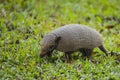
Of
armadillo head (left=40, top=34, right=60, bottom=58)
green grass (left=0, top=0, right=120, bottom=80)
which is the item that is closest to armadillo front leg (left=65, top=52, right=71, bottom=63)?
green grass (left=0, top=0, right=120, bottom=80)

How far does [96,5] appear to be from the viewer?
12.1m

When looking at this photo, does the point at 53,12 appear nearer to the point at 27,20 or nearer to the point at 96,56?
the point at 27,20

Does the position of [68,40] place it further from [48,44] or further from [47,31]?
[47,31]

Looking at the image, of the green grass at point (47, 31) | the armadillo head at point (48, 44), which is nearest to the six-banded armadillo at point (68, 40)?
the armadillo head at point (48, 44)

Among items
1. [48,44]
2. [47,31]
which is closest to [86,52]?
[48,44]

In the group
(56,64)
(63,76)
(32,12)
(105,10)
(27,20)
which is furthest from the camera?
(105,10)

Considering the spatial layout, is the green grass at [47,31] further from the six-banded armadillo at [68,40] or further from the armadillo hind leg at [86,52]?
the six-banded armadillo at [68,40]

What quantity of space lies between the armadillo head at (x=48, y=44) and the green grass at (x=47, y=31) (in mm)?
200

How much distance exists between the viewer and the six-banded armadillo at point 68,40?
696 centimetres

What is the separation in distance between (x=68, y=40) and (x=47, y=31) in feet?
6.20

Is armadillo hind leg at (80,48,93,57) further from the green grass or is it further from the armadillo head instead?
the armadillo head

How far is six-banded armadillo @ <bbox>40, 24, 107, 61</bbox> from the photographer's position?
274 inches

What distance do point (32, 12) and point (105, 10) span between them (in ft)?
8.27

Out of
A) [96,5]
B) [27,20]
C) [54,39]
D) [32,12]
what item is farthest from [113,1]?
[54,39]
